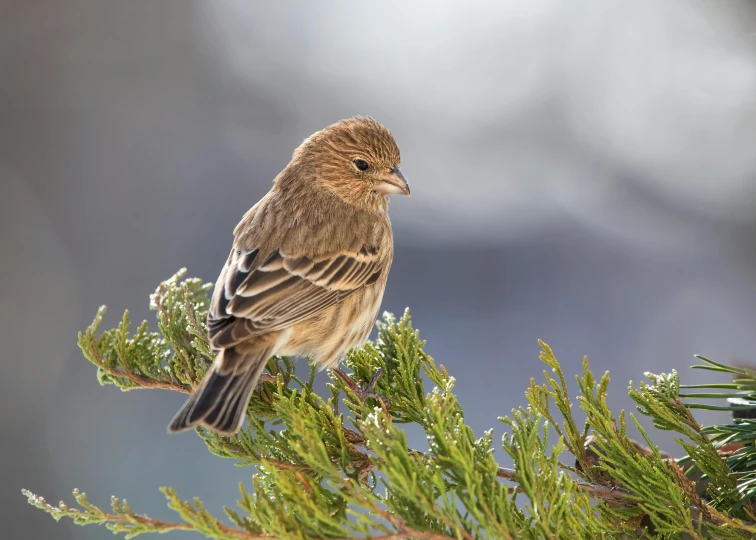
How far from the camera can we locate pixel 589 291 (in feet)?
12.5

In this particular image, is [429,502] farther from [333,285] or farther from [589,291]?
[589,291]

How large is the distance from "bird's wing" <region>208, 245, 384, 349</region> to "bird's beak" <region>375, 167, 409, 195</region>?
26cm

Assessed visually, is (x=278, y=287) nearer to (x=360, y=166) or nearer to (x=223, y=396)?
(x=223, y=396)

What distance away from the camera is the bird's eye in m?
2.29

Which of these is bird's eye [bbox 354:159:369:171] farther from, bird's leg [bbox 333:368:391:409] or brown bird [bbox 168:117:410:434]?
bird's leg [bbox 333:368:391:409]

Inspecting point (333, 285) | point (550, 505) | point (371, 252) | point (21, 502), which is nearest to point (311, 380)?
point (333, 285)

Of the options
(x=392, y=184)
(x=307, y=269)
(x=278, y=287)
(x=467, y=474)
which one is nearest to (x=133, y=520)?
(x=467, y=474)

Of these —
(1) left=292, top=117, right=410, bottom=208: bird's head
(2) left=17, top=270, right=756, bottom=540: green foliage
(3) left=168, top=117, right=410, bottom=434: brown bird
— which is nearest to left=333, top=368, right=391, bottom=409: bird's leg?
(2) left=17, top=270, right=756, bottom=540: green foliage

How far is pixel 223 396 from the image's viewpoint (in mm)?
1388

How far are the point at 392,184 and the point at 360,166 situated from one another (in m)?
0.12

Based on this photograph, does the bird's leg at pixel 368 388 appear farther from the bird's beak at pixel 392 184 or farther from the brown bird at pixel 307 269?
the bird's beak at pixel 392 184

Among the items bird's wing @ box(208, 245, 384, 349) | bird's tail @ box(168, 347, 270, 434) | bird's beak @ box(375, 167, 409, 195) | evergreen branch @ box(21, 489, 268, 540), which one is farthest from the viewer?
bird's beak @ box(375, 167, 409, 195)

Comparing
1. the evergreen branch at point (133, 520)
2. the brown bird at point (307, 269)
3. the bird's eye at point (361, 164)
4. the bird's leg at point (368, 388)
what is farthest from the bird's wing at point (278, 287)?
the evergreen branch at point (133, 520)

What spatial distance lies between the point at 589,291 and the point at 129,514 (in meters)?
3.13
